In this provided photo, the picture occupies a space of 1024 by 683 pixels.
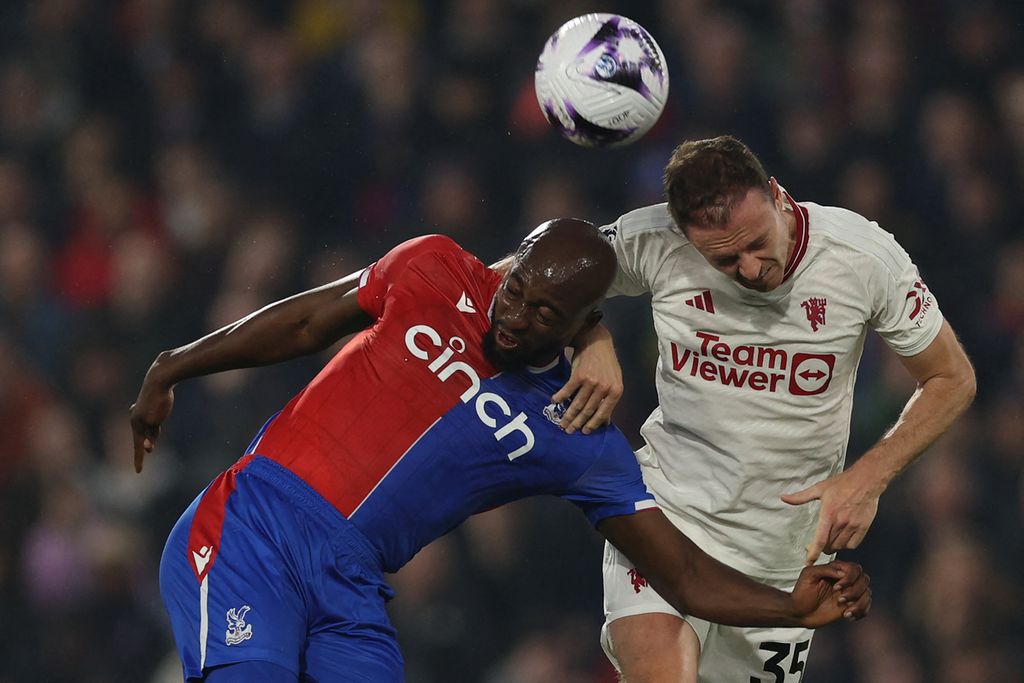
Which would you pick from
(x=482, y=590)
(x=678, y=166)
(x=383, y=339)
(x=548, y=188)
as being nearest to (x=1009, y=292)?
(x=548, y=188)

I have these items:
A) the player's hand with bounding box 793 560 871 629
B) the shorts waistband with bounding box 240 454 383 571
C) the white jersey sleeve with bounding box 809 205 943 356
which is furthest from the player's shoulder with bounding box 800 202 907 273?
the shorts waistband with bounding box 240 454 383 571

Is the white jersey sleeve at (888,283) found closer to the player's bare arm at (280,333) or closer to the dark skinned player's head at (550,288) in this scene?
Result: the dark skinned player's head at (550,288)

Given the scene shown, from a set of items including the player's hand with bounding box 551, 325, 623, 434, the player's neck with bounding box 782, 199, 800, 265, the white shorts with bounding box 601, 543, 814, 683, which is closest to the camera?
the player's hand with bounding box 551, 325, 623, 434

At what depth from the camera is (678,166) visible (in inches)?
138

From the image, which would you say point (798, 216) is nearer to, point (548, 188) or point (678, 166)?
point (678, 166)

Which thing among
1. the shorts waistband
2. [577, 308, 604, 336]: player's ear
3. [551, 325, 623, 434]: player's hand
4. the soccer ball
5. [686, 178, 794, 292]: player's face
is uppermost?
the soccer ball

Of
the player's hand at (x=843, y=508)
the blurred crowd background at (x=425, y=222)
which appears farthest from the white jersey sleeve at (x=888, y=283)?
the blurred crowd background at (x=425, y=222)

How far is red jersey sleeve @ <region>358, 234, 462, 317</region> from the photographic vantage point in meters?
3.46

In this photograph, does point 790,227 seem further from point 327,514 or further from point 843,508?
point 327,514

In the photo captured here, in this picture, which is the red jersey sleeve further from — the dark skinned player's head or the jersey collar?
the jersey collar

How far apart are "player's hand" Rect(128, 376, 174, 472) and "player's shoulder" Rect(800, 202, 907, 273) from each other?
1.65 m

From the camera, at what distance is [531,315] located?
10.5 feet

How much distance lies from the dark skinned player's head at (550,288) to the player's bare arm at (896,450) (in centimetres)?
67

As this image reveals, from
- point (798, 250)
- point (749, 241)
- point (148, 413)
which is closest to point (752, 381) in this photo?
point (798, 250)
